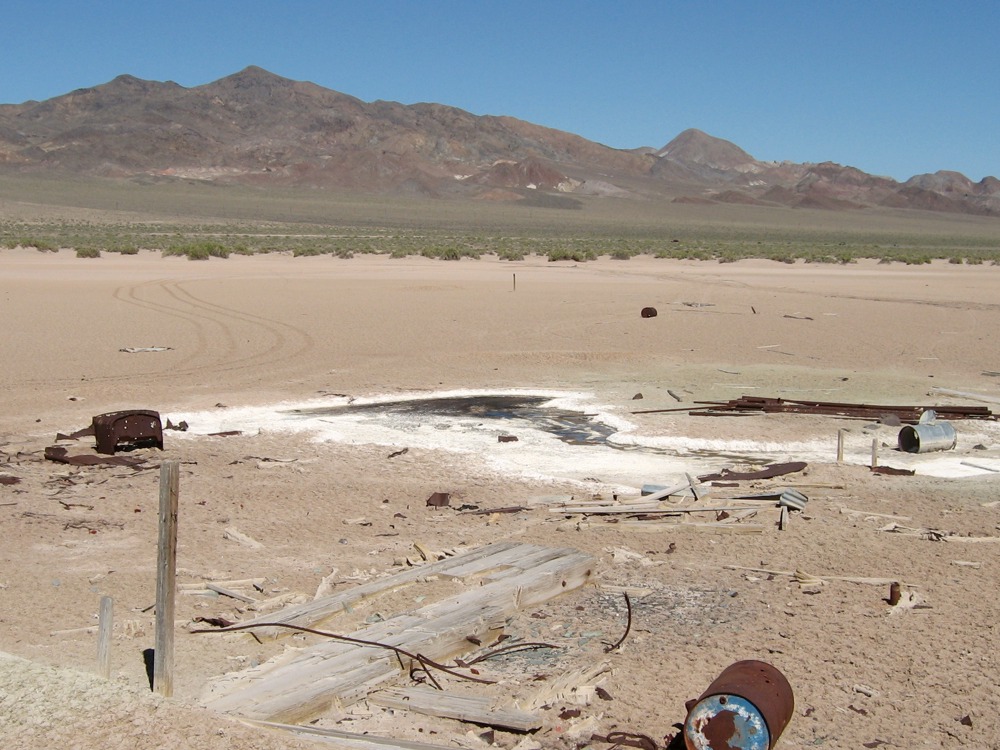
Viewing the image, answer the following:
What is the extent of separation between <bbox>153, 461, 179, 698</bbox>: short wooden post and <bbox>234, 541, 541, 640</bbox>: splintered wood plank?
1.06 m

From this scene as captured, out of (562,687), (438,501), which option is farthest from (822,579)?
(438,501)

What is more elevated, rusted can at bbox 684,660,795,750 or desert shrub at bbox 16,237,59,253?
desert shrub at bbox 16,237,59,253

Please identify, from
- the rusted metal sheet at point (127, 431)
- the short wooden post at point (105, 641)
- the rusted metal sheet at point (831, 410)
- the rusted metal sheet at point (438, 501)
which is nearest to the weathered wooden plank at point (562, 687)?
the short wooden post at point (105, 641)

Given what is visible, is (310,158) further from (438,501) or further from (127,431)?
(438,501)

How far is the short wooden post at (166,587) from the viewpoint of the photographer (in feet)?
18.6

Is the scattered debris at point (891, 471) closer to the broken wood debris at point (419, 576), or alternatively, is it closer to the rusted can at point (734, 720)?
the broken wood debris at point (419, 576)

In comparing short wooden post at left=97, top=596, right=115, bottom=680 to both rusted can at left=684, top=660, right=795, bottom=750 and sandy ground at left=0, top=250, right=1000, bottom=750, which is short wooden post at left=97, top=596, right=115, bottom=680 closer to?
sandy ground at left=0, top=250, right=1000, bottom=750

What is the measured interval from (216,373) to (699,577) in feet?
35.9

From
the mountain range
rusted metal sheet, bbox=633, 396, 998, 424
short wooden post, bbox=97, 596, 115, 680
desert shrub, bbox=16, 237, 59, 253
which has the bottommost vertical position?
rusted metal sheet, bbox=633, 396, 998, 424

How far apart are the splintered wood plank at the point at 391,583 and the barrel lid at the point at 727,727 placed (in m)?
2.52

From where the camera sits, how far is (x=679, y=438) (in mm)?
12867

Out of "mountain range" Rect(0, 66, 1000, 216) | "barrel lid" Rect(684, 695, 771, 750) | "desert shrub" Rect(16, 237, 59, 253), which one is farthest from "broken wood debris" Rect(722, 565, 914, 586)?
"mountain range" Rect(0, 66, 1000, 216)

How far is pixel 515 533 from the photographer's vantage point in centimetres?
912

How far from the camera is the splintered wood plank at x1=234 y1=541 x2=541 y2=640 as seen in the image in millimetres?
6949
